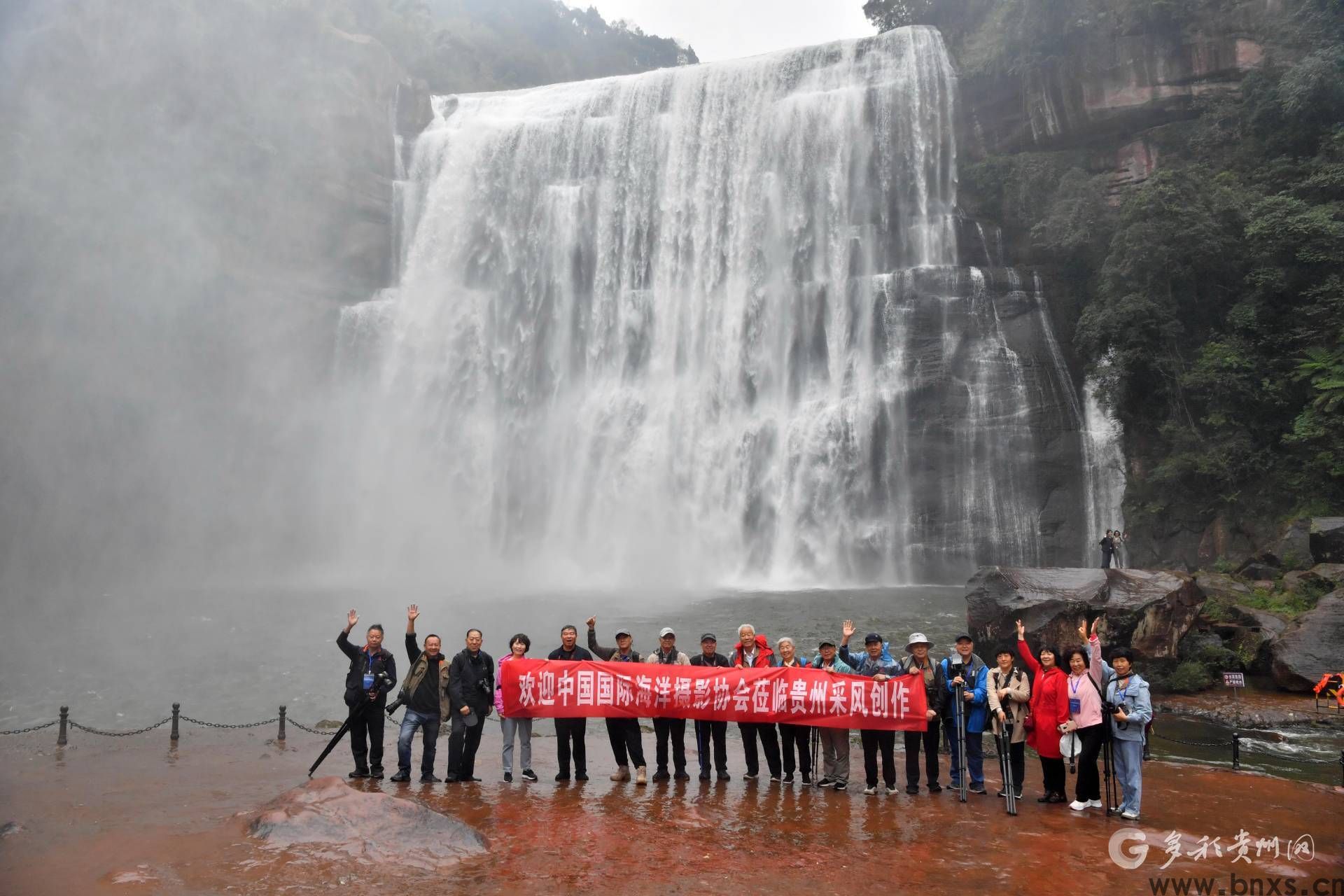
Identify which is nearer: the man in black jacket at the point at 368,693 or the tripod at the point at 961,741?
the tripod at the point at 961,741

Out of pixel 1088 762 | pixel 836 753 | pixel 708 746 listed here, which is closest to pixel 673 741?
pixel 708 746

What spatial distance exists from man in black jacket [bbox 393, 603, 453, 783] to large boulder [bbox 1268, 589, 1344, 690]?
13.1m

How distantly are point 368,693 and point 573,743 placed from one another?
210 cm

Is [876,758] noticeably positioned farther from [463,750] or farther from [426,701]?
[426,701]

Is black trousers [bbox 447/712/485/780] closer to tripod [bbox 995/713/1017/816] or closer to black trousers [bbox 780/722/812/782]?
black trousers [bbox 780/722/812/782]

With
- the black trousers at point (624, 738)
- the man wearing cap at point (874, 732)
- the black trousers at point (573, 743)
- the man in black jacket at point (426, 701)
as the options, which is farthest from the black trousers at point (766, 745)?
the man in black jacket at point (426, 701)

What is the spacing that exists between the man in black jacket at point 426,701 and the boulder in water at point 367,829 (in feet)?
5.09

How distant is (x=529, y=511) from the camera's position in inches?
1305

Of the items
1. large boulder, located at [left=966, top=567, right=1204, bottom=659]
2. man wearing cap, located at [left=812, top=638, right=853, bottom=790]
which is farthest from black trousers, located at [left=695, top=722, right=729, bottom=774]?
large boulder, located at [left=966, top=567, right=1204, bottom=659]

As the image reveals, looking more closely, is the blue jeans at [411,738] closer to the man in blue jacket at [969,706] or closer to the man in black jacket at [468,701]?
the man in black jacket at [468,701]

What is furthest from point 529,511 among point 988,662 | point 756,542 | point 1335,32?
point 1335,32

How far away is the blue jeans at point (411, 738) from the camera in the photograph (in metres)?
8.68

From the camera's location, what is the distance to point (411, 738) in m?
8.80

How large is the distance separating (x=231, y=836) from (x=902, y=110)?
34.7m
